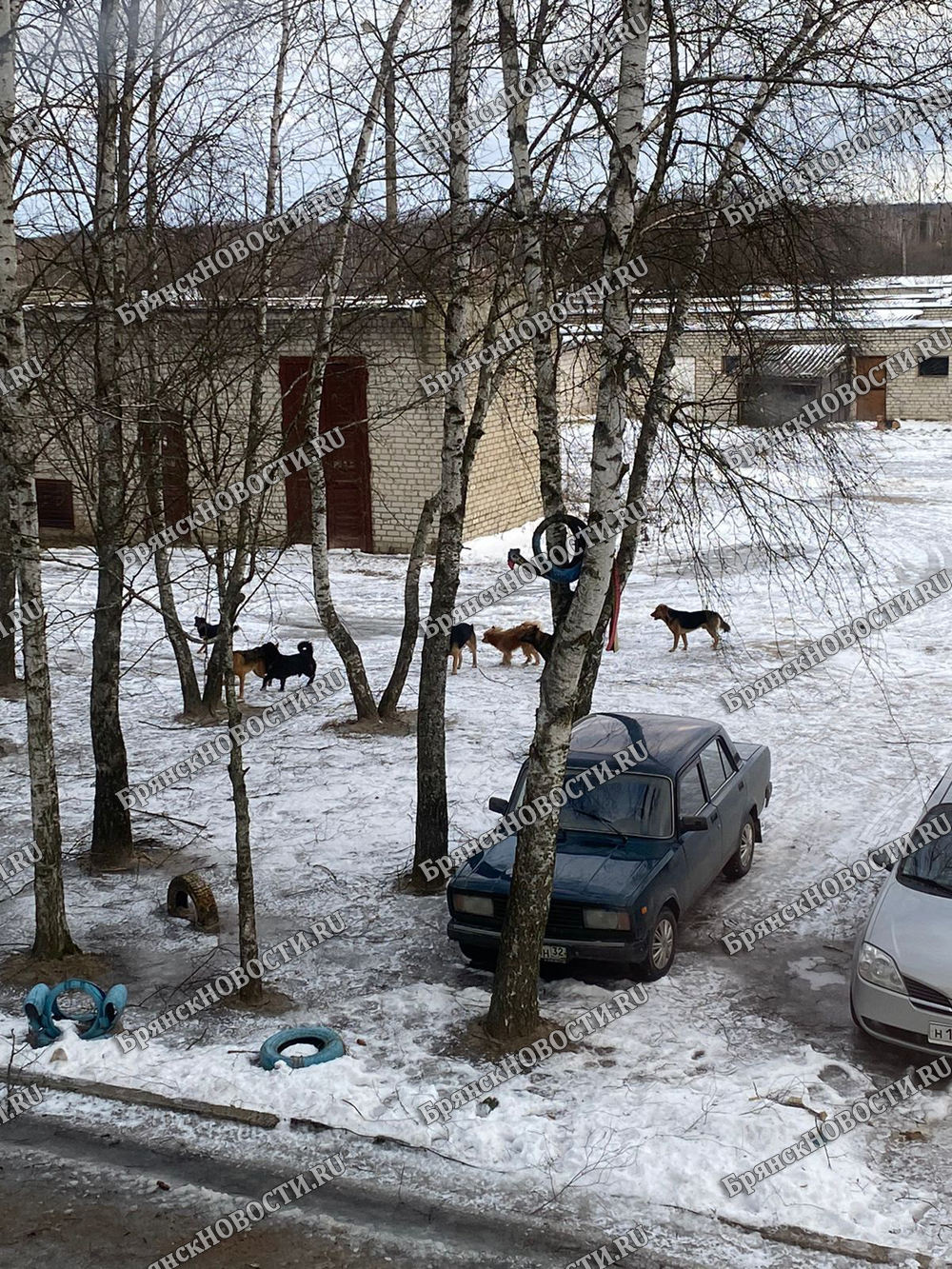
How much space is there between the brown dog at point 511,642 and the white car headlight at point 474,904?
26.2 ft

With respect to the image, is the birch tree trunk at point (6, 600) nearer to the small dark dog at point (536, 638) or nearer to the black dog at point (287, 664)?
the black dog at point (287, 664)

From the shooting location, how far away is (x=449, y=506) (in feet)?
30.1

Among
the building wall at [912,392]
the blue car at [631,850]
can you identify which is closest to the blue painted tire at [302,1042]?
the blue car at [631,850]

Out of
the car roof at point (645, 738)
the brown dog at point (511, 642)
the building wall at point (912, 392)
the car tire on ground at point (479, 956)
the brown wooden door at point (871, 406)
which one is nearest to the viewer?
the car tire on ground at point (479, 956)

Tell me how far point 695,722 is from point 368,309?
5.43 meters

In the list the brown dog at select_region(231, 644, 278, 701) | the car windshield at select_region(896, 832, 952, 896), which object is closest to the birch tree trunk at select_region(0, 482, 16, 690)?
the brown dog at select_region(231, 644, 278, 701)

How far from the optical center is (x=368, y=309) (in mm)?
11844

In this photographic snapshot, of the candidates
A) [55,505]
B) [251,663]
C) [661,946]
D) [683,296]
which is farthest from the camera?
[55,505]

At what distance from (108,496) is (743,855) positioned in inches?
230

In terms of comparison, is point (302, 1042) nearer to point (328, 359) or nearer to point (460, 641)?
point (328, 359)

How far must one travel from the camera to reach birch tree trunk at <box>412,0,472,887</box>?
857cm

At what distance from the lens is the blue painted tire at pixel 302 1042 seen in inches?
264

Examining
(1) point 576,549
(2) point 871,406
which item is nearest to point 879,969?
(1) point 576,549

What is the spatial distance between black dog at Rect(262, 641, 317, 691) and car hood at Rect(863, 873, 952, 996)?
8750mm
